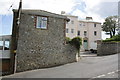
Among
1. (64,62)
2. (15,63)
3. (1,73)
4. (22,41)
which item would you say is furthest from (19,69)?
(64,62)

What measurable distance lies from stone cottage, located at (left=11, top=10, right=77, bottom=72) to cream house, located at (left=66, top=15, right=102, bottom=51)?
18224 millimetres

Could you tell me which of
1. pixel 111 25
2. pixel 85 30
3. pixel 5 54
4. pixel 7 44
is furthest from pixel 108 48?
pixel 111 25

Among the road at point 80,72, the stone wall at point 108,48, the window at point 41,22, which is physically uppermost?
the window at point 41,22

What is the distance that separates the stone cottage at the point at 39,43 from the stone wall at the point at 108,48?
20.1 ft

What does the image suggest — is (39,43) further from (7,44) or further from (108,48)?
(108,48)

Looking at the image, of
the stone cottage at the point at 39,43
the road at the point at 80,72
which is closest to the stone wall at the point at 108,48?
the stone cottage at the point at 39,43

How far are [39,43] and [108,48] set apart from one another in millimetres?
11818

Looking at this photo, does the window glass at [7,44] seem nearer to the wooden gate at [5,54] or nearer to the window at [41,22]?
the wooden gate at [5,54]

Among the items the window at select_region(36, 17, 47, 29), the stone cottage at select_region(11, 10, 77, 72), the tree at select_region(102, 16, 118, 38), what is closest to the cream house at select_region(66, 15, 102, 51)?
the tree at select_region(102, 16, 118, 38)

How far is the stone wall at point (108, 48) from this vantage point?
22609mm

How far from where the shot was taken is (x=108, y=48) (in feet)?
74.7

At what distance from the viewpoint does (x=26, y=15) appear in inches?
672

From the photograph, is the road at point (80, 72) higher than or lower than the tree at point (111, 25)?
lower

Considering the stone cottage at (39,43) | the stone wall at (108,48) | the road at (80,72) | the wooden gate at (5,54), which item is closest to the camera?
the road at (80,72)
